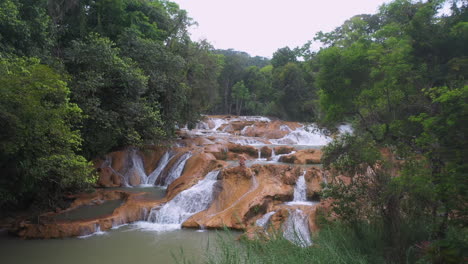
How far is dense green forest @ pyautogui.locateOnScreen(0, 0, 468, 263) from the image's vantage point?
3941 mm

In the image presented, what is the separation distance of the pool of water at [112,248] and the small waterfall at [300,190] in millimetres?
2798

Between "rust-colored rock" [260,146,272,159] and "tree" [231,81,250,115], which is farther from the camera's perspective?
"tree" [231,81,250,115]

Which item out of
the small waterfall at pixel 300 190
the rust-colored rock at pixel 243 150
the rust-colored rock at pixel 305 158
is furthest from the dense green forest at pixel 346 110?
the rust-colored rock at pixel 305 158

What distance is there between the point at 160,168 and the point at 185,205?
527cm

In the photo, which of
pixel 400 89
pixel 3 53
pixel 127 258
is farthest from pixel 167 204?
pixel 400 89

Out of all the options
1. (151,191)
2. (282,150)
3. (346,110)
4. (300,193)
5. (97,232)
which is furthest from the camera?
(282,150)

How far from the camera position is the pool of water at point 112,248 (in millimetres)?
6914

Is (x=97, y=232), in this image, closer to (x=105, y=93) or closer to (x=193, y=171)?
(x=193, y=171)

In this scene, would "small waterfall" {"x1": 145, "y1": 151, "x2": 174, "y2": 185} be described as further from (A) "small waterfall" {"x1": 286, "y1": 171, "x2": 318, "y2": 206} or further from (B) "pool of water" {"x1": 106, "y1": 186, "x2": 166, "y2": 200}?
(A) "small waterfall" {"x1": 286, "y1": 171, "x2": 318, "y2": 206}

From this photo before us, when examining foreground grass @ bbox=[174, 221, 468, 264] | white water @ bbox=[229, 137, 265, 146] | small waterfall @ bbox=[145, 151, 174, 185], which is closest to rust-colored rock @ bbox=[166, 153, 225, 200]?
small waterfall @ bbox=[145, 151, 174, 185]

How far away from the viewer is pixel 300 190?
10.5 m

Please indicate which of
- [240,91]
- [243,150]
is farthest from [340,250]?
[240,91]

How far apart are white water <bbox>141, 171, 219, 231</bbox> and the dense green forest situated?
2.21 meters

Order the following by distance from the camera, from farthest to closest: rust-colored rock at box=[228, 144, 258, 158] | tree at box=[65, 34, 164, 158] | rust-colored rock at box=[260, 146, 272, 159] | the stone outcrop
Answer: rust-colored rock at box=[260, 146, 272, 159] → rust-colored rock at box=[228, 144, 258, 158] → tree at box=[65, 34, 164, 158] → the stone outcrop
